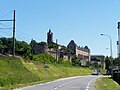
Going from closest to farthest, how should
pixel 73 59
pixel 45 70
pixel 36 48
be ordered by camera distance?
pixel 45 70, pixel 36 48, pixel 73 59

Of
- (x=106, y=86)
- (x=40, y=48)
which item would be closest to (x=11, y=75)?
(x=106, y=86)

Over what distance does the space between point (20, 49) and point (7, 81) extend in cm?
10555

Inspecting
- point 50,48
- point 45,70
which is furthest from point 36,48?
point 45,70

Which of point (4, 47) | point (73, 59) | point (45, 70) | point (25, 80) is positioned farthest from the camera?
point (73, 59)

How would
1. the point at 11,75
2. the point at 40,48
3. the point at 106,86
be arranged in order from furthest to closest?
the point at 40,48, the point at 11,75, the point at 106,86

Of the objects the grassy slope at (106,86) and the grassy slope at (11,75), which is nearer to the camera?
the grassy slope at (106,86)

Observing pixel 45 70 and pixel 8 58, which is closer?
pixel 8 58

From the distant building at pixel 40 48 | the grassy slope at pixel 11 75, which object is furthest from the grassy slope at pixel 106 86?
the distant building at pixel 40 48

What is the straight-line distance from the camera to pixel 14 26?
59.0m

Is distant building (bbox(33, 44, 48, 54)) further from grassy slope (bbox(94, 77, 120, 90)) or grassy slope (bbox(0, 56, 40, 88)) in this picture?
grassy slope (bbox(94, 77, 120, 90))

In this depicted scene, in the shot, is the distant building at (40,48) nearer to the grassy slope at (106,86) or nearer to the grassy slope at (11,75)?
the grassy slope at (11,75)

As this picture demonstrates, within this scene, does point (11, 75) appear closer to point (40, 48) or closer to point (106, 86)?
point (106, 86)

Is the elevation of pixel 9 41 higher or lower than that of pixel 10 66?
higher

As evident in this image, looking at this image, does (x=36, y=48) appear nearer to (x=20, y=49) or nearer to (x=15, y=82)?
(x=20, y=49)
